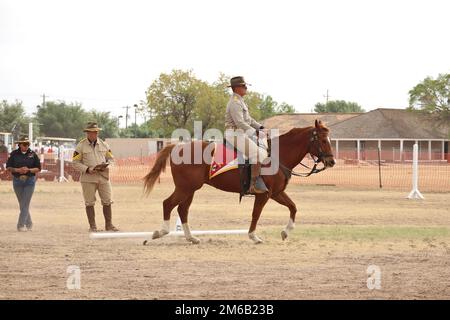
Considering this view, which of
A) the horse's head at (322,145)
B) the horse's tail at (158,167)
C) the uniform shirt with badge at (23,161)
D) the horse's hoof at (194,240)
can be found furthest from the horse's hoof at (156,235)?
the uniform shirt with badge at (23,161)

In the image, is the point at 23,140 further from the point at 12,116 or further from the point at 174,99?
the point at 12,116

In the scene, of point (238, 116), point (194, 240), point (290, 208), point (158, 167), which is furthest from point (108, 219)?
point (238, 116)

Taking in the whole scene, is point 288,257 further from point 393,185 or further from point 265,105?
point 265,105

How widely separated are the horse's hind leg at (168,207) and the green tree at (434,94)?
3015 inches

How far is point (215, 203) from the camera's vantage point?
2431 centimetres

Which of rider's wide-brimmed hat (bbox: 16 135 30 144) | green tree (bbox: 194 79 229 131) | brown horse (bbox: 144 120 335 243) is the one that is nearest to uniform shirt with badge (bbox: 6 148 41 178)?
rider's wide-brimmed hat (bbox: 16 135 30 144)

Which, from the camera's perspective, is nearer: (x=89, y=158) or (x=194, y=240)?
(x=194, y=240)

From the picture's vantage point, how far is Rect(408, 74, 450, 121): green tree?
→ 284ft

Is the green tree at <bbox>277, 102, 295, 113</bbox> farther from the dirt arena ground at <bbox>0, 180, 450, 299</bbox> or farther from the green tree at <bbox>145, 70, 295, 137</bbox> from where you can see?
the dirt arena ground at <bbox>0, 180, 450, 299</bbox>

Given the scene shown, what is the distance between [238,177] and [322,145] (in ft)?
5.34

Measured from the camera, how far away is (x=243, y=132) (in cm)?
1350
